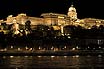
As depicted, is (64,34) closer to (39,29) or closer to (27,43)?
(39,29)

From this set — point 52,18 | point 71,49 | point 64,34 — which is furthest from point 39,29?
point 71,49

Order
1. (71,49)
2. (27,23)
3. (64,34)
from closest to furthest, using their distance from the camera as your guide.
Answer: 1. (71,49)
2. (64,34)
3. (27,23)

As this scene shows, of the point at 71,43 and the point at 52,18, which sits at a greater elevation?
the point at 52,18

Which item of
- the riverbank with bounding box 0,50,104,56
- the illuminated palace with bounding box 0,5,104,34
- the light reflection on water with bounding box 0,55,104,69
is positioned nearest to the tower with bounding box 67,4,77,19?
the illuminated palace with bounding box 0,5,104,34

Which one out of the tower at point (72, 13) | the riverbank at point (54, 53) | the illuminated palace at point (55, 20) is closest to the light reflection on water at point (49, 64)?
the riverbank at point (54, 53)

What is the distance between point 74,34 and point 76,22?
89.5 feet

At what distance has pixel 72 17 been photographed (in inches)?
6107

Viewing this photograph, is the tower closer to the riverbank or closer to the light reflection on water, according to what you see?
the riverbank

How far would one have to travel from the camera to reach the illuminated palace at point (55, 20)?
144 meters

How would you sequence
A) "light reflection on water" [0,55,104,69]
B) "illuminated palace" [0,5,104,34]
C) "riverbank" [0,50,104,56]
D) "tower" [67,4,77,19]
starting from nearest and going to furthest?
"light reflection on water" [0,55,104,69]
"riverbank" [0,50,104,56]
"illuminated palace" [0,5,104,34]
"tower" [67,4,77,19]

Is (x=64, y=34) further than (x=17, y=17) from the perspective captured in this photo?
No

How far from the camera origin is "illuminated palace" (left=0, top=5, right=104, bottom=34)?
5669 inches

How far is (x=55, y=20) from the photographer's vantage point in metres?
150

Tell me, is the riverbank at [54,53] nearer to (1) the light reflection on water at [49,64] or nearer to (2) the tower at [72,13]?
(1) the light reflection on water at [49,64]
